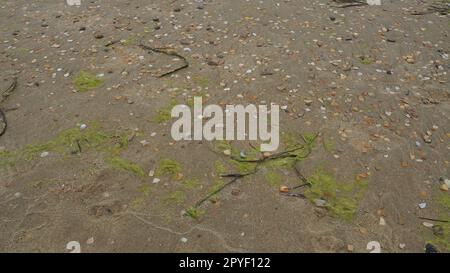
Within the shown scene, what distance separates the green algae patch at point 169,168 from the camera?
4.32 meters

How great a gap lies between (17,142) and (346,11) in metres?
5.95

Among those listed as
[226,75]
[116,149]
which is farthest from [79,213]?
[226,75]

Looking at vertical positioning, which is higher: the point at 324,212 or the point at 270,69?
the point at 270,69

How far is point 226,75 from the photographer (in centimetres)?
574

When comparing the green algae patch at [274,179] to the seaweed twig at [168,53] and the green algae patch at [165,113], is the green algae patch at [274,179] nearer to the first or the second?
the green algae patch at [165,113]

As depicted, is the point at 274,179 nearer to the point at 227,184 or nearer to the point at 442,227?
the point at 227,184

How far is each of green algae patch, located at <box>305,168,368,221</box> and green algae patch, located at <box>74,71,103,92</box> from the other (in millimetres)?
3380

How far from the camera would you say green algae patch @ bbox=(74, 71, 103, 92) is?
18.4 ft

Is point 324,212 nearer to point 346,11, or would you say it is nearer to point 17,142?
point 17,142

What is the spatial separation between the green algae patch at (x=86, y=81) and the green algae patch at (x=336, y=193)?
3380mm

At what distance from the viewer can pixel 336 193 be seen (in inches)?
161

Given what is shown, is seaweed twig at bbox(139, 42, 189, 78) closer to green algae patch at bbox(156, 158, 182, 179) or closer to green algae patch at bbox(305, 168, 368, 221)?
green algae patch at bbox(156, 158, 182, 179)
